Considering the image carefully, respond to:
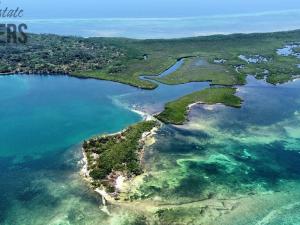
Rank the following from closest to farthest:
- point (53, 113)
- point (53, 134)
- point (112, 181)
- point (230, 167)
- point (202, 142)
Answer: point (112, 181)
point (230, 167)
point (202, 142)
point (53, 134)
point (53, 113)

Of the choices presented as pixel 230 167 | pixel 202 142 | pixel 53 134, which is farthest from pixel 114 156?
pixel 230 167

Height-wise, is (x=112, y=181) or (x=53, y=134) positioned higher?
(x=53, y=134)

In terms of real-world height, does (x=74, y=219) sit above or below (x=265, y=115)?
below

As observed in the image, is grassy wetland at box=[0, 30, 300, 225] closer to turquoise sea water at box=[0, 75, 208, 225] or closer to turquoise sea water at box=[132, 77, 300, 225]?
turquoise sea water at box=[132, 77, 300, 225]

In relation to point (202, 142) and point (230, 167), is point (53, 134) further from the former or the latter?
point (230, 167)

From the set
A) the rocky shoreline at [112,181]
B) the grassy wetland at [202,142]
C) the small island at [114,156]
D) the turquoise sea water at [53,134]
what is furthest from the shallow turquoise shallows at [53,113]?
the rocky shoreline at [112,181]

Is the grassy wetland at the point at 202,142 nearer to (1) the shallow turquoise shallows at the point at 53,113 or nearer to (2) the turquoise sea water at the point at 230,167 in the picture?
(2) the turquoise sea water at the point at 230,167

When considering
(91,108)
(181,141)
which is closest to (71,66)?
(91,108)

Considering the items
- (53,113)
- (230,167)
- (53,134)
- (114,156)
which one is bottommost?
(230,167)

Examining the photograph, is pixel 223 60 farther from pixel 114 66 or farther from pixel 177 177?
pixel 177 177

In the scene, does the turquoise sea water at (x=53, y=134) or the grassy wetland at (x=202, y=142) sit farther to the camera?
the grassy wetland at (x=202, y=142)

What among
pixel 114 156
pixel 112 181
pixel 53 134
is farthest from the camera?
pixel 53 134
